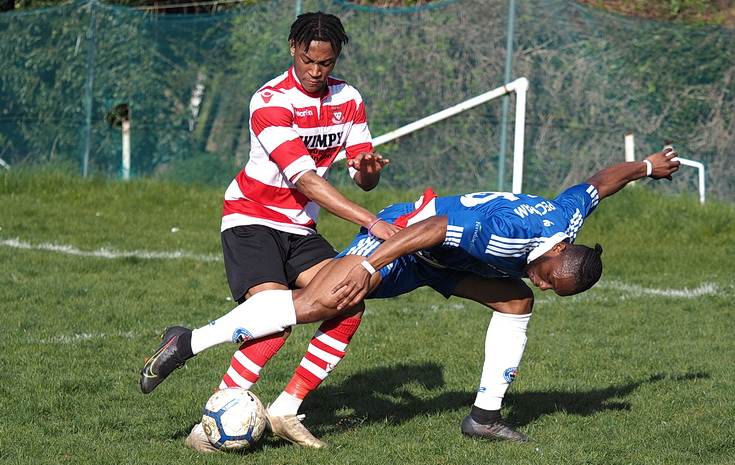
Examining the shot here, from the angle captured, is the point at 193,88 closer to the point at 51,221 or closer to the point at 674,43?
the point at 51,221

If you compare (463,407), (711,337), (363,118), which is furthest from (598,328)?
(363,118)

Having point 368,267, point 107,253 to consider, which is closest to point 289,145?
point 368,267

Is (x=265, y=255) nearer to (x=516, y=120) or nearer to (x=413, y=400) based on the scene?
(x=413, y=400)

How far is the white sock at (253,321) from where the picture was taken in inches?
185

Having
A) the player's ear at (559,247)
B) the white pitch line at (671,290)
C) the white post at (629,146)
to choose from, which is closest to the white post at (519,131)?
the white pitch line at (671,290)

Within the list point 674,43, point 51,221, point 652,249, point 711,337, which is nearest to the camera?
point 711,337

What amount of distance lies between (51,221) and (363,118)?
737cm

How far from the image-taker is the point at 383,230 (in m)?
4.51

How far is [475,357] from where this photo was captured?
264 inches

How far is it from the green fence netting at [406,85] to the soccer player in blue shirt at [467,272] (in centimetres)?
704

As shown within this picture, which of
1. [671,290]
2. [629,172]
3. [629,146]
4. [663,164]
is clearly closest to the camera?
[629,172]

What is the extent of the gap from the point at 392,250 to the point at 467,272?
82 cm

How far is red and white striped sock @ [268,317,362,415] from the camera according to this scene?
195 inches

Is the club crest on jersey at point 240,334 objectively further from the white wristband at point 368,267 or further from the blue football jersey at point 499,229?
the blue football jersey at point 499,229
